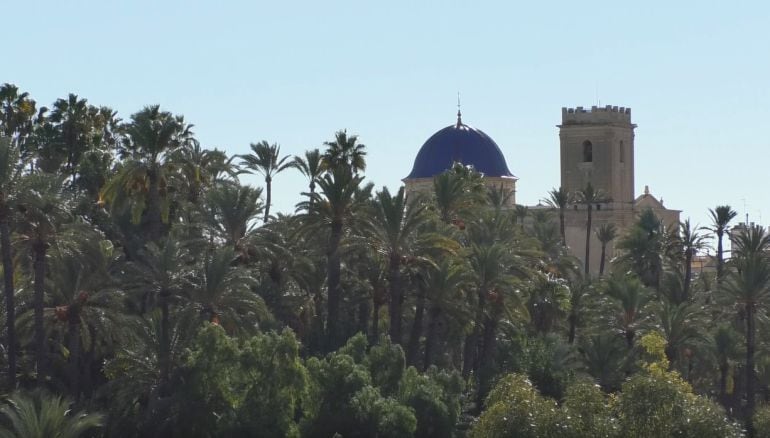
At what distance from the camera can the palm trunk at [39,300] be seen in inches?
1731

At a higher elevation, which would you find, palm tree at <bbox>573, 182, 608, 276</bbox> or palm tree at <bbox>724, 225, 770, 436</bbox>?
palm tree at <bbox>573, 182, 608, 276</bbox>

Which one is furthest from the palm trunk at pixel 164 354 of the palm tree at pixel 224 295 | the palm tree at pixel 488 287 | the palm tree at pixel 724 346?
the palm tree at pixel 724 346

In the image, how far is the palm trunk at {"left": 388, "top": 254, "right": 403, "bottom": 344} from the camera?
51.6 meters

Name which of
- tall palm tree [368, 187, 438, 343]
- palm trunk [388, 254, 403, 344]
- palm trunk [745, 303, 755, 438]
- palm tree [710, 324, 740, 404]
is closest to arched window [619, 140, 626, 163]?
palm tree [710, 324, 740, 404]

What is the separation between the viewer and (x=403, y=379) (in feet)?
156

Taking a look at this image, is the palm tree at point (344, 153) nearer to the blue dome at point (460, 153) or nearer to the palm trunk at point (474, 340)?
the palm trunk at point (474, 340)

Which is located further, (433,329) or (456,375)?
(433,329)

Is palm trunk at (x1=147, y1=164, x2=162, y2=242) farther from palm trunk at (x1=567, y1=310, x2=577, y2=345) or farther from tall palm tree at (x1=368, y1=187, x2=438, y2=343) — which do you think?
palm trunk at (x1=567, y1=310, x2=577, y2=345)

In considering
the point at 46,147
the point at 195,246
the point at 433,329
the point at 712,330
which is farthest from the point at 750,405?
the point at 46,147

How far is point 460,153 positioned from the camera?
9594cm

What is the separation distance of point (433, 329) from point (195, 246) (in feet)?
26.4

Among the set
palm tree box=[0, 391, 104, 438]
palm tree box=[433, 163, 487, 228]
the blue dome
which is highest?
the blue dome

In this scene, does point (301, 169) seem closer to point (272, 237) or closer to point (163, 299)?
point (272, 237)

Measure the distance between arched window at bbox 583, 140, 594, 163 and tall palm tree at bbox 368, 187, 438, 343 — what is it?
47551mm
